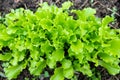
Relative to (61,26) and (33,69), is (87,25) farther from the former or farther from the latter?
(33,69)

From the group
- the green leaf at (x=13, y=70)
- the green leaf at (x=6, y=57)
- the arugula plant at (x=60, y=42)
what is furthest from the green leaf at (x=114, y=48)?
the green leaf at (x=6, y=57)

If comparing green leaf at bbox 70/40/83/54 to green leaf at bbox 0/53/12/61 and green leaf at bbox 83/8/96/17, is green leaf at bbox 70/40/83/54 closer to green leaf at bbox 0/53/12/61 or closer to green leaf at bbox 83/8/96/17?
green leaf at bbox 83/8/96/17

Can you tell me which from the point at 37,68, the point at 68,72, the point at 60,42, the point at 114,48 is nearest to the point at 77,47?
the point at 60,42

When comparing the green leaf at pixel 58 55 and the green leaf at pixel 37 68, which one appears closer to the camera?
the green leaf at pixel 58 55

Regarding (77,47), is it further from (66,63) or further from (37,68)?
(37,68)

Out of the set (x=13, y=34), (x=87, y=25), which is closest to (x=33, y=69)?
(x=13, y=34)

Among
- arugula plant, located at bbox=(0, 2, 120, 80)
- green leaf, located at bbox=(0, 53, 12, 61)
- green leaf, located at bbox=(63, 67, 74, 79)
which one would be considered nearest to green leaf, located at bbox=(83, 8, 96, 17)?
arugula plant, located at bbox=(0, 2, 120, 80)

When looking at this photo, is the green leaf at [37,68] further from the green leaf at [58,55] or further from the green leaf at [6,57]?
the green leaf at [6,57]
